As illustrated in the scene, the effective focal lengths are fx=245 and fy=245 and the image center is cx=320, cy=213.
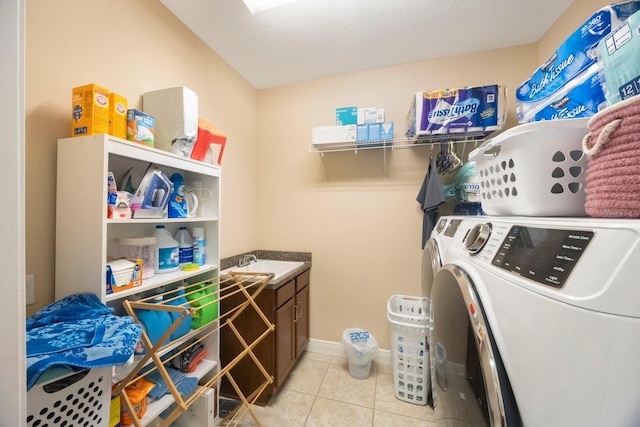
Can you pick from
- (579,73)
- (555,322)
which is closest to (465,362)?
(555,322)

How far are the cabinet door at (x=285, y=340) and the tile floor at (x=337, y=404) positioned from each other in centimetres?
15

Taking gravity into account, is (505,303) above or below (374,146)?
below

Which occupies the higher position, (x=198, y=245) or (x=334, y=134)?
(x=334, y=134)

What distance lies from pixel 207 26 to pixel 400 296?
8.03ft

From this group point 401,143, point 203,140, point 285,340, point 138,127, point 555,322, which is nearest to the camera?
point 555,322

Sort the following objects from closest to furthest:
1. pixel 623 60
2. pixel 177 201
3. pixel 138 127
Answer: pixel 623 60 → pixel 138 127 → pixel 177 201

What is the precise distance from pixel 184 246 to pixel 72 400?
796 mm

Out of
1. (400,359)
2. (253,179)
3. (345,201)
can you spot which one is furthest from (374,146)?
(400,359)

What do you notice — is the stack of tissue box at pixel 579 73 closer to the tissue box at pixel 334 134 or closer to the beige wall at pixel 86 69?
the tissue box at pixel 334 134

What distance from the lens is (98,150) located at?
940 millimetres

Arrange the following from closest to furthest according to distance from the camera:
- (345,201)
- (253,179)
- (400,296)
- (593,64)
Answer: (593,64), (400,296), (345,201), (253,179)

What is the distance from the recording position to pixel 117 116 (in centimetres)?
105

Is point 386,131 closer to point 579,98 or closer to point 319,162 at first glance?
point 319,162

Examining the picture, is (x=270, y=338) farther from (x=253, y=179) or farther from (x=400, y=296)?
(x=253, y=179)
